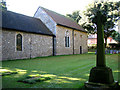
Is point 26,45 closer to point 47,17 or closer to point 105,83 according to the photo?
point 47,17

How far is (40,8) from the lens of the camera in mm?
24766

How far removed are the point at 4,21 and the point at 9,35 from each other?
1990mm

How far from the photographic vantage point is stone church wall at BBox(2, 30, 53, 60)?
15.2 meters

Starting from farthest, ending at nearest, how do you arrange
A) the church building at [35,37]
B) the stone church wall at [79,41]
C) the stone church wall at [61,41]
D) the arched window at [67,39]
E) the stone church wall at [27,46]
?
the stone church wall at [79,41] → the arched window at [67,39] → the stone church wall at [61,41] → the church building at [35,37] → the stone church wall at [27,46]

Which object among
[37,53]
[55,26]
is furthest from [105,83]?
[55,26]

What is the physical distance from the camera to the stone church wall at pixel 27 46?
49.7ft

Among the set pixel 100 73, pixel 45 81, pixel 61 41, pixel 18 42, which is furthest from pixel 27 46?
pixel 100 73

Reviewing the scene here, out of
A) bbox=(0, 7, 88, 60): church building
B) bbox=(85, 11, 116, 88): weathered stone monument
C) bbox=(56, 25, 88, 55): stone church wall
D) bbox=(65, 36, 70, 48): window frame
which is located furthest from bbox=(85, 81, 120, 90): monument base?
bbox=(65, 36, 70, 48): window frame

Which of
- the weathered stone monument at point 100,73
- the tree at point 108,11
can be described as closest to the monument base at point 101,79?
the weathered stone monument at point 100,73

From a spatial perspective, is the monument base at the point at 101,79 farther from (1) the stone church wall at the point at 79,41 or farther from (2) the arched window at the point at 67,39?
(1) the stone church wall at the point at 79,41

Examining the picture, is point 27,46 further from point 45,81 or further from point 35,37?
point 45,81

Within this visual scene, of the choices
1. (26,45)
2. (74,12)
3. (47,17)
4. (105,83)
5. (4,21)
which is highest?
(74,12)

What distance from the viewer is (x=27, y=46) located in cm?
1769

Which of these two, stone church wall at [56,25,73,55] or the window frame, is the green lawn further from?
the window frame
